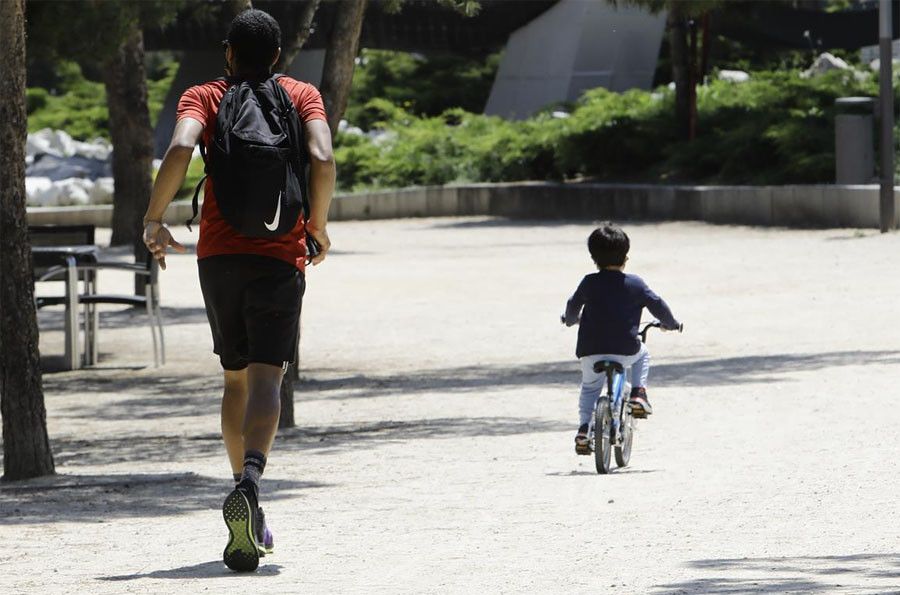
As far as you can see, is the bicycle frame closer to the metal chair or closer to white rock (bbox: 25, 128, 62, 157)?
the metal chair

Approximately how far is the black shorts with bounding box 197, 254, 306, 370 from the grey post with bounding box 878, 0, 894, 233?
18.9 metres

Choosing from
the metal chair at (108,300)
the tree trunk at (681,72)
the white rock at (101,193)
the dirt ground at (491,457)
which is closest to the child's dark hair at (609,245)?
the dirt ground at (491,457)

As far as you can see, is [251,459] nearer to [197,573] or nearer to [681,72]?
[197,573]

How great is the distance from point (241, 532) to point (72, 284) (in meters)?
9.27

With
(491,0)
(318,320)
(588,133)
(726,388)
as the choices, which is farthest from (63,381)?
(491,0)

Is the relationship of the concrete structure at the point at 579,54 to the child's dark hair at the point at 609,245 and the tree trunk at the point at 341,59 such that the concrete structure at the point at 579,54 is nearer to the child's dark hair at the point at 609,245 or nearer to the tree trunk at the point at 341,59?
the tree trunk at the point at 341,59

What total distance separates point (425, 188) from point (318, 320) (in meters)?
17.2

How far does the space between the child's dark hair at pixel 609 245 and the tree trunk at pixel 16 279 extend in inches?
99.8

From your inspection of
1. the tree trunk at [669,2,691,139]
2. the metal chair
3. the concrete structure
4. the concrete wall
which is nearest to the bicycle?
the metal chair

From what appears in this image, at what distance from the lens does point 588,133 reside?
3338 centimetres

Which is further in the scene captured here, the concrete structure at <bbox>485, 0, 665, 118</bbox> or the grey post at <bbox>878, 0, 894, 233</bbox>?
the concrete structure at <bbox>485, 0, 665, 118</bbox>

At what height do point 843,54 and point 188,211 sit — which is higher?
point 843,54

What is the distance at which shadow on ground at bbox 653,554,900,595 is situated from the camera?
17.4ft

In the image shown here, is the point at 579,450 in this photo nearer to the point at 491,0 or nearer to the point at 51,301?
the point at 51,301
